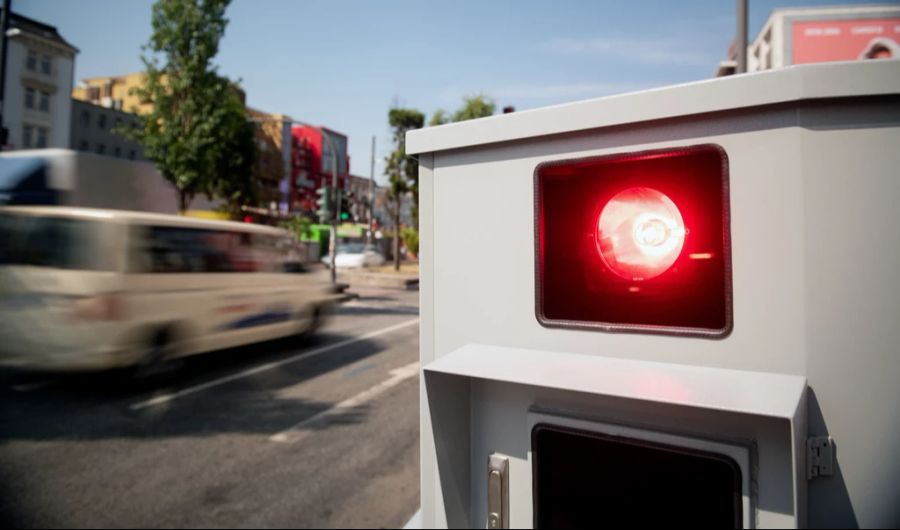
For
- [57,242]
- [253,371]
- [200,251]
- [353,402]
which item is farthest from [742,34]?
[57,242]

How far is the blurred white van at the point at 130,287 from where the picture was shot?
392 cm

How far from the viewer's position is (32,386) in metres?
5.91

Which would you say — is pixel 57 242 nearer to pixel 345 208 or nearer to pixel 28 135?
pixel 345 208

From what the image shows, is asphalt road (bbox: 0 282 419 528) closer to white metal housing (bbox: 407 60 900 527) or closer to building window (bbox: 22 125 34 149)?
white metal housing (bbox: 407 60 900 527)

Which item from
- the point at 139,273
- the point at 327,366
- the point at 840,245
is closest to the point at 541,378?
the point at 840,245

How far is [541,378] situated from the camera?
1015mm

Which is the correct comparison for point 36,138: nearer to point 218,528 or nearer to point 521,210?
point 218,528

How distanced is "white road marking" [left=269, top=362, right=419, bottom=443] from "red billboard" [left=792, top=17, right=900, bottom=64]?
149 feet

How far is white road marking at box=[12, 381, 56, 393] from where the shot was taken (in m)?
5.77

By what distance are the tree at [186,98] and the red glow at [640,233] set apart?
16.1m

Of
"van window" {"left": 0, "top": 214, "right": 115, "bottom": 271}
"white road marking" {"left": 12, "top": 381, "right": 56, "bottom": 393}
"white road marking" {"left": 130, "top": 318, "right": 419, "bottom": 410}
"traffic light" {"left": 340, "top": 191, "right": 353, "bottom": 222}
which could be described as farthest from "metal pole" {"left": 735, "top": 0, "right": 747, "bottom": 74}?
"white road marking" {"left": 12, "top": 381, "right": 56, "bottom": 393}

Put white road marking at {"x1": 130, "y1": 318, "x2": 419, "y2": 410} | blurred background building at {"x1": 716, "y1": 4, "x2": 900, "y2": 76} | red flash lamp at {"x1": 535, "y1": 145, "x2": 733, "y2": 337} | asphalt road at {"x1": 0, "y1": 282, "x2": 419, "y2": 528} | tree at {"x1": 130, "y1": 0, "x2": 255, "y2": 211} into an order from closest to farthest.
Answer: red flash lamp at {"x1": 535, "y1": 145, "x2": 733, "y2": 337}
asphalt road at {"x1": 0, "y1": 282, "x2": 419, "y2": 528}
white road marking at {"x1": 130, "y1": 318, "x2": 419, "y2": 410}
tree at {"x1": 130, "y1": 0, "x2": 255, "y2": 211}
blurred background building at {"x1": 716, "y1": 4, "x2": 900, "y2": 76}

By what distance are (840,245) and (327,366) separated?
23.2ft

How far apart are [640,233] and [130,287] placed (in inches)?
228
